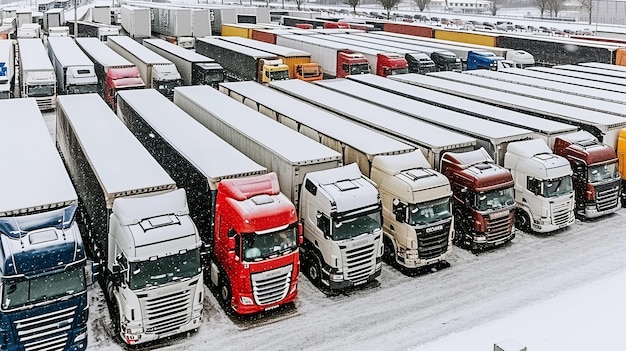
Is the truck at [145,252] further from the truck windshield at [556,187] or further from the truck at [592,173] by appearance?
the truck at [592,173]

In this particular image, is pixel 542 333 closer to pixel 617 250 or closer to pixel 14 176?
pixel 617 250

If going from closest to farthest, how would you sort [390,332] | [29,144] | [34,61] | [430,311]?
[390,332]
[430,311]
[29,144]
[34,61]

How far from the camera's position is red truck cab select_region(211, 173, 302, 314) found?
1351 centimetres

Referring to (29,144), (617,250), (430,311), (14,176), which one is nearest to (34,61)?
(29,144)

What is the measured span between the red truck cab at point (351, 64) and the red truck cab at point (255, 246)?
2557cm

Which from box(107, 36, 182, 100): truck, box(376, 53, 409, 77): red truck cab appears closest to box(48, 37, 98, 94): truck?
box(107, 36, 182, 100): truck

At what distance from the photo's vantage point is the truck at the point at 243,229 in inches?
533

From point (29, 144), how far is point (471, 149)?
13363 mm

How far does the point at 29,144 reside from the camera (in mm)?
17500

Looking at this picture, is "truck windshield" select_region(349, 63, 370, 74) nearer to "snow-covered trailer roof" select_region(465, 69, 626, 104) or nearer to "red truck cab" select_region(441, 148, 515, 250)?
"snow-covered trailer roof" select_region(465, 69, 626, 104)

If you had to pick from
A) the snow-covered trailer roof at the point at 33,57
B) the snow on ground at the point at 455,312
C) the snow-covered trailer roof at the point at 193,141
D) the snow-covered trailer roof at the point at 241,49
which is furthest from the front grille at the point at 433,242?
the snow-covered trailer roof at the point at 33,57

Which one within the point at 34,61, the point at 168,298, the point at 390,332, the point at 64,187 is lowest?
the point at 390,332

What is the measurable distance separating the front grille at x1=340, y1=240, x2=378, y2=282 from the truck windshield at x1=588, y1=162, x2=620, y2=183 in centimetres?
905

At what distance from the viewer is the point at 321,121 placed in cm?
2147
